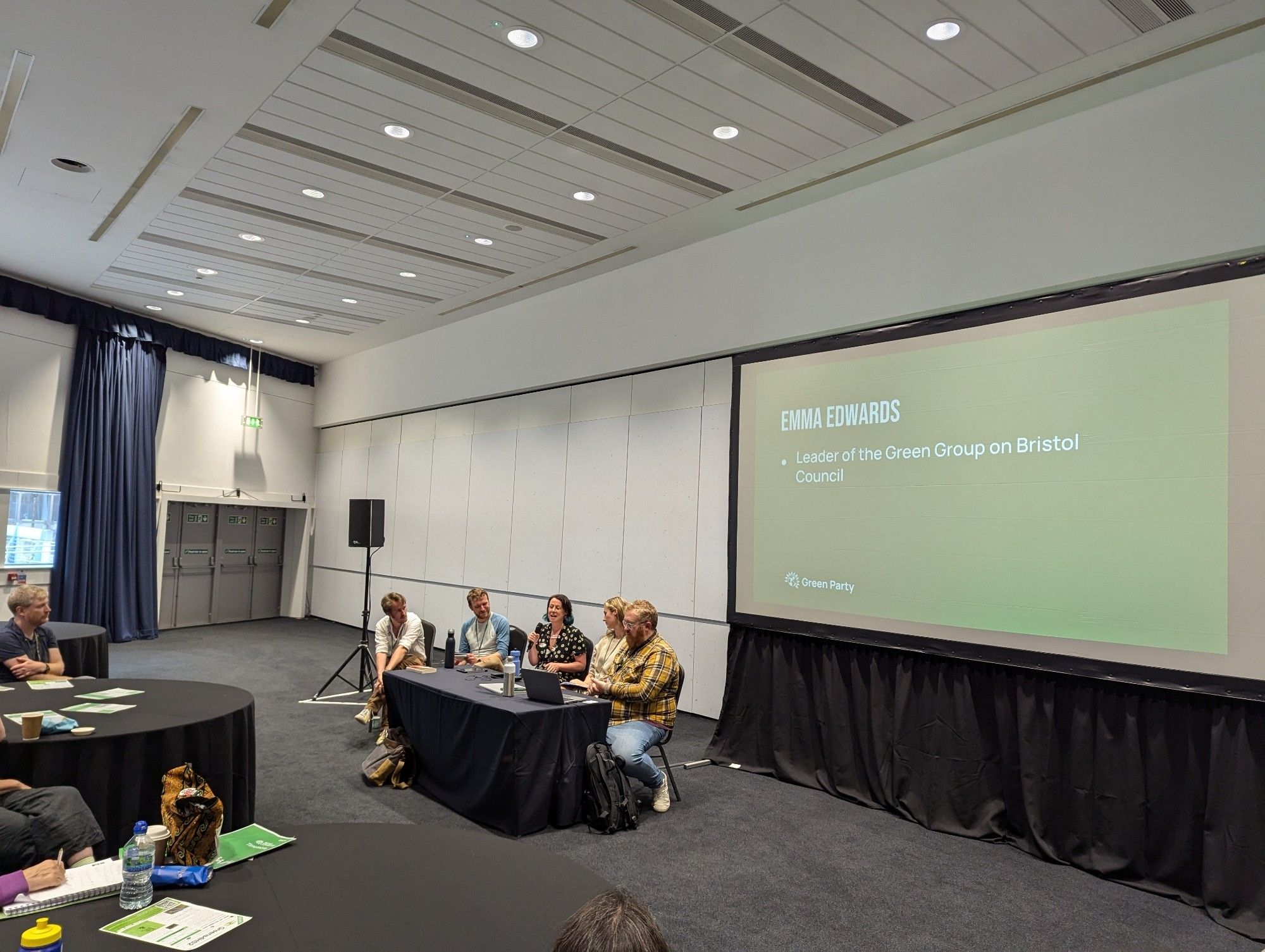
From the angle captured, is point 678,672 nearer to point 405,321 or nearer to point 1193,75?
point 1193,75

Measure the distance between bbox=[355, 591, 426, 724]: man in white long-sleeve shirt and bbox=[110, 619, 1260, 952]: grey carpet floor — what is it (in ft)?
1.44

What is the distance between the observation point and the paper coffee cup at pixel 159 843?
1.87 metres

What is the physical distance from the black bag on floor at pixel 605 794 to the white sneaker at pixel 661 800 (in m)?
0.30

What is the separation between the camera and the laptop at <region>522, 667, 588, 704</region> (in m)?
4.07

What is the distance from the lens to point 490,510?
891 centimetres

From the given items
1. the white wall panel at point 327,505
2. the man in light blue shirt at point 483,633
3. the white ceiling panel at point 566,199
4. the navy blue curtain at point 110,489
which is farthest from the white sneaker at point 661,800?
the white wall panel at point 327,505

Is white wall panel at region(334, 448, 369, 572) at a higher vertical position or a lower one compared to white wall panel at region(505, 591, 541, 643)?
higher

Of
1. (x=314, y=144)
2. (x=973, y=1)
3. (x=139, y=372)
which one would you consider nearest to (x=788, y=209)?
(x=973, y=1)

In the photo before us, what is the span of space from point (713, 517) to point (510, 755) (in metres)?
2.96

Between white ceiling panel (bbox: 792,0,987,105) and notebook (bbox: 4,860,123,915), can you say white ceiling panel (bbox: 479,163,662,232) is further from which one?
notebook (bbox: 4,860,123,915)

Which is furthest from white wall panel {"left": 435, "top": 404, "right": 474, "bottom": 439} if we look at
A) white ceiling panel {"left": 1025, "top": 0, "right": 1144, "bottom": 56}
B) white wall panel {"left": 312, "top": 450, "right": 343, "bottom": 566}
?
white ceiling panel {"left": 1025, "top": 0, "right": 1144, "bottom": 56}

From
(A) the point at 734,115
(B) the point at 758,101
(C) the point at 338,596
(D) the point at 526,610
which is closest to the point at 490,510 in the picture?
(D) the point at 526,610

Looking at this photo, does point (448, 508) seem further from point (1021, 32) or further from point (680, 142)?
point (1021, 32)

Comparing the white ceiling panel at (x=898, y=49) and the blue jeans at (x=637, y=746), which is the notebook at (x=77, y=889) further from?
the white ceiling panel at (x=898, y=49)
